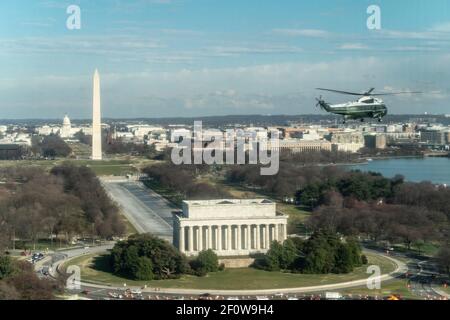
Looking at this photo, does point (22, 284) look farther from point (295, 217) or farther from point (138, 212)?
point (138, 212)

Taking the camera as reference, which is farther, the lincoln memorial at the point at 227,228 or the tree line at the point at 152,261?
the lincoln memorial at the point at 227,228

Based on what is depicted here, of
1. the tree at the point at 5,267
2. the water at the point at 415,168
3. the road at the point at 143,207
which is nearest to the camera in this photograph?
the tree at the point at 5,267

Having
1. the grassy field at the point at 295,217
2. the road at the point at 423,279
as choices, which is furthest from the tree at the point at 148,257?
the grassy field at the point at 295,217

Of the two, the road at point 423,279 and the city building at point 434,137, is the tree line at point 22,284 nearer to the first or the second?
the road at point 423,279

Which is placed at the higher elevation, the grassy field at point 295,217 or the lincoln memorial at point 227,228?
the lincoln memorial at point 227,228
